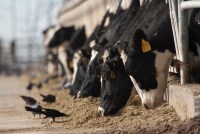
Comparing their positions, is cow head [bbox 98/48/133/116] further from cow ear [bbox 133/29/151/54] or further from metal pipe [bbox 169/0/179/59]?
metal pipe [bbox 169/0/179/59]

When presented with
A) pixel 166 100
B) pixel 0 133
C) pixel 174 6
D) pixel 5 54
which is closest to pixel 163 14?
pixel 174 6

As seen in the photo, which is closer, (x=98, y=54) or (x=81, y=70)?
(x=98, y=54)

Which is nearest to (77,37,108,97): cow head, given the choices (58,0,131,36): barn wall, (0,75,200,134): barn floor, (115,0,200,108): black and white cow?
(0,75,200,134): barn floor

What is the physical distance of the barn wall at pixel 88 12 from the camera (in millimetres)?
20969

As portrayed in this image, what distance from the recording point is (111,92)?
9.66 m

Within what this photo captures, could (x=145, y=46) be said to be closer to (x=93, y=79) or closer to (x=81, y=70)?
(x=93, y=79)

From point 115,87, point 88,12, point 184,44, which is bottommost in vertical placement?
point 115,87

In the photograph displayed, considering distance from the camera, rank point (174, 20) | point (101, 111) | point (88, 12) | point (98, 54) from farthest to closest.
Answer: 1. point (88, 12)
2. point (98, 54)
3. point (101, 111)
4. point (174, 20)

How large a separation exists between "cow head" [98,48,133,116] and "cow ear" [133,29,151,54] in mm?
715

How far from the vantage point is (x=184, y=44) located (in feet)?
28.3

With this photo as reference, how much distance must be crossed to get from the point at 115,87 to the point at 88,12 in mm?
16598

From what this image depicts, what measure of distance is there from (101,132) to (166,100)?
6.51 feet

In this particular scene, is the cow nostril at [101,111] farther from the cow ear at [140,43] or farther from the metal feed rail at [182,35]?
the metal feed rail at [182,35]

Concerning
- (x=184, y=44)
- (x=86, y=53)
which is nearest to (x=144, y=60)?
(x=184, y=44)
